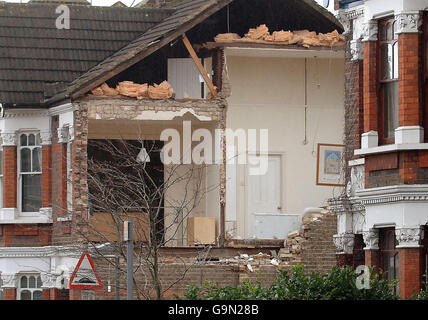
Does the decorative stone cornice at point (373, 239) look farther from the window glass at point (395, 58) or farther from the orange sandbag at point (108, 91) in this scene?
the orange sandbag at point (108, 91)

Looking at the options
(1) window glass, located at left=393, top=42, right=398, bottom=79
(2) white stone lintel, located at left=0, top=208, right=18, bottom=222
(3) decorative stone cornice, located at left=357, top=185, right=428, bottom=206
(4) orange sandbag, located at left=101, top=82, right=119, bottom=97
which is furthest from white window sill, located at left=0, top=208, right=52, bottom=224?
(1) window glass, located at left=393, top=42, right=398, bottom=79

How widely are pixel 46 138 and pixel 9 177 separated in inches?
52.6

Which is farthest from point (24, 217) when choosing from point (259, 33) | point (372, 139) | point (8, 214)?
point (372, 139)

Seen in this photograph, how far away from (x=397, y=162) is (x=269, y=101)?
13.8m

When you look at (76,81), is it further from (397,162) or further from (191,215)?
(397,162)

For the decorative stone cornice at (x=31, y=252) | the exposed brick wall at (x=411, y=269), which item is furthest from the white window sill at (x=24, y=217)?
the exposed brick wall at (x=411, y=269)

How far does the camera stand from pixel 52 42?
3978 cm

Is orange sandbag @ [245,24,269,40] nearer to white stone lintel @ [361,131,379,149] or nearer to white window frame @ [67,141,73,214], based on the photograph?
white window frame @ [67,141,73,214]

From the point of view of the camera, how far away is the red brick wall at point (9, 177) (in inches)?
1523

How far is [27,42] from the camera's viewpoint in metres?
39.5

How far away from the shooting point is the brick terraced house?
25.3 meters

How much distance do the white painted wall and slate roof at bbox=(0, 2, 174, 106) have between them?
3.23 m
